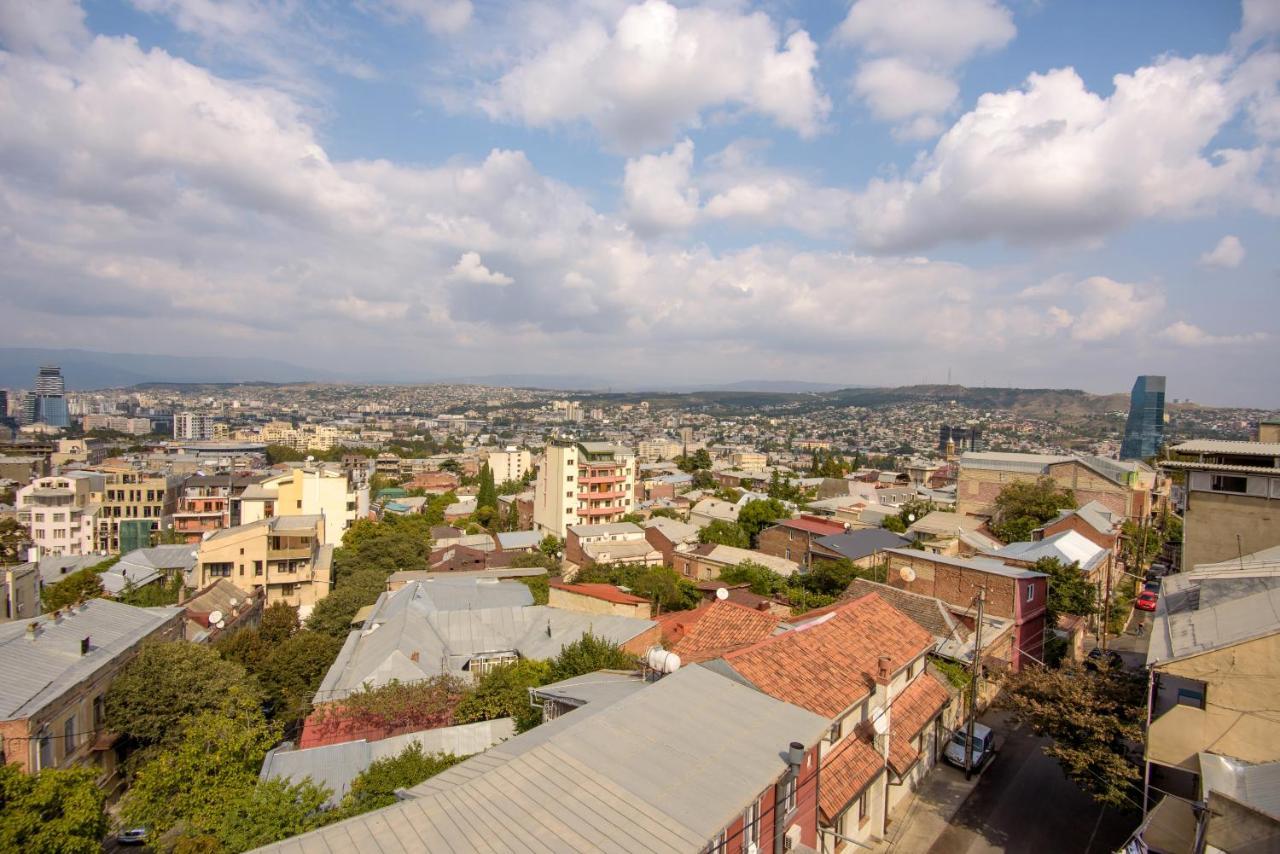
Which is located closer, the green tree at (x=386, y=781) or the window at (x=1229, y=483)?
the green tree at (x=386, y=781)

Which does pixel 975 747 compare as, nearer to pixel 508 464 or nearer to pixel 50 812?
pixel 50 812

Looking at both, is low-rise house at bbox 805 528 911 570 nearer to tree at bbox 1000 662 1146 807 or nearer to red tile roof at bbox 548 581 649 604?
red tile roof at bbox 548 581 649 604

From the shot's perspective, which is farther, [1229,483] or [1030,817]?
[1229,483]

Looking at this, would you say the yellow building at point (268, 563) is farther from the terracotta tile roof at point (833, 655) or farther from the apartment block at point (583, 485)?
the terracotta tile roof at point (833, 655)

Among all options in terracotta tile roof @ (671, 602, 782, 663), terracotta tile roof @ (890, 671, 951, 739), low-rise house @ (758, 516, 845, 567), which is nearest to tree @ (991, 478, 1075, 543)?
low-rise house @ (758, 516, 845, 567)

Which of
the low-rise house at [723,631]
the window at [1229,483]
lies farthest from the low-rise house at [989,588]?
the low-rise house at [723,631]

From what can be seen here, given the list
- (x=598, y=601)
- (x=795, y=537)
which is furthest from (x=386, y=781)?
(x=795, y=537)
